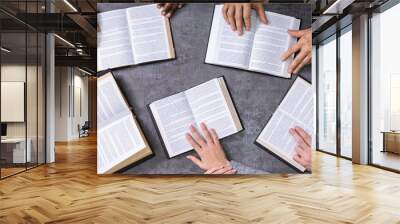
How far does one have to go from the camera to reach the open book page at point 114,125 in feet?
20.4

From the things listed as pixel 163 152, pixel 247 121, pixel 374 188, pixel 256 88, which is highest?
pixel 256 88

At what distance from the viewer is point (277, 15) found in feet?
20.8

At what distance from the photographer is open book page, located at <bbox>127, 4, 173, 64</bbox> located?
6246 millimetres

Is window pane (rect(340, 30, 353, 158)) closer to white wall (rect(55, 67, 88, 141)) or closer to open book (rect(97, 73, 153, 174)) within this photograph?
open book (rect(97, 73, 153, 174))

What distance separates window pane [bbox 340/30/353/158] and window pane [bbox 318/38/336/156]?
0.52m

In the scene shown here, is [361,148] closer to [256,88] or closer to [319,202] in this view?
[256,88]

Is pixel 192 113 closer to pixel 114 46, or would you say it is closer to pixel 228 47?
pixel 228 47

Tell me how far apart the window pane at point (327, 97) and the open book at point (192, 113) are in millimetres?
4515

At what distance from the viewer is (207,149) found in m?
6.30

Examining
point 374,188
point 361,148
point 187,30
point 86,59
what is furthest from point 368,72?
point 86,59

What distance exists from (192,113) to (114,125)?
50.5 inches

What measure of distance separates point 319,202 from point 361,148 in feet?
12.7

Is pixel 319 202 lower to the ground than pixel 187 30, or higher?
lower

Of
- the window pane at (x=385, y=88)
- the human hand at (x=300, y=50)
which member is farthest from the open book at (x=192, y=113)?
the window pane at (x=385, y=88)
